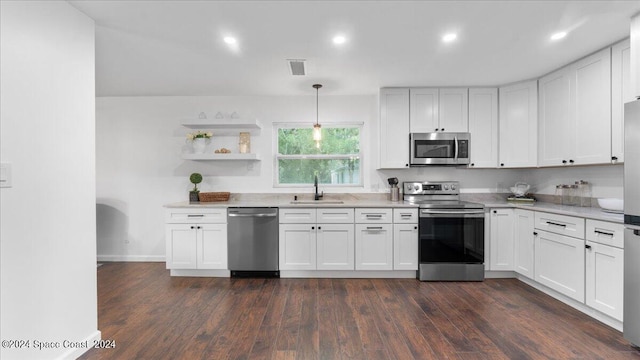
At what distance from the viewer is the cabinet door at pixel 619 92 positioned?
8.25ft

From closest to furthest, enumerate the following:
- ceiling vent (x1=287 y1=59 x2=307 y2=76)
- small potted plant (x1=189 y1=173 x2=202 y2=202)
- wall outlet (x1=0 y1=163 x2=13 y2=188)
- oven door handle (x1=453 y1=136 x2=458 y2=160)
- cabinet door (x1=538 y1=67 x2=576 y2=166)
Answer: wall outlet (x1=0 y1=163 x2=13 y2=188), ceiling vent (x1=287 y1=59 x2=307 y2=76), cabinet door (x1=538 y1=67 x2=576 y2=166), oven door handle (x1=453 y1=136 x2=458 y2=160), small potted plant (x1=189 y1=173 x2=202 y2=202)

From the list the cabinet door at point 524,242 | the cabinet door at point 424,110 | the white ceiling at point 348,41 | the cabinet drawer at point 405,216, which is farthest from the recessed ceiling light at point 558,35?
the cabinet drawer at point 405,216

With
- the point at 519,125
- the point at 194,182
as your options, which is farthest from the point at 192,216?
the point at 519,125

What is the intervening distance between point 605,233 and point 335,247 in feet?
8.14

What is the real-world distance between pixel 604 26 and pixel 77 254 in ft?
14.3

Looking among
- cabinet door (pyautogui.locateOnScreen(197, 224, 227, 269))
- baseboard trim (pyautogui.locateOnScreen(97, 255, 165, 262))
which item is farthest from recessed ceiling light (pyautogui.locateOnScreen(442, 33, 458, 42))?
baseboard trim (pyautogui.locateOnScreen(97, 255, 165, 262))

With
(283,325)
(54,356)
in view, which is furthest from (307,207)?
(54,356)

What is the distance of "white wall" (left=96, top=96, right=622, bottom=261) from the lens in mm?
4266

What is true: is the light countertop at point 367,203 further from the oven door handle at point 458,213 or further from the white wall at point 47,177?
the white wall at point 47,177

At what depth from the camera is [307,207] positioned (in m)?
3.58

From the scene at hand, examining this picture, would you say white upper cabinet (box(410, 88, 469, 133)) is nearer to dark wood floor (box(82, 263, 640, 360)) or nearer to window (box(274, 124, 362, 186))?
window (box(274, 124, 362, 186))

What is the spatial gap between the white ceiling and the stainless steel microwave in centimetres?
67

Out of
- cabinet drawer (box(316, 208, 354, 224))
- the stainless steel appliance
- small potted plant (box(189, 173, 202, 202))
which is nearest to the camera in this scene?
the stainless steel appliance

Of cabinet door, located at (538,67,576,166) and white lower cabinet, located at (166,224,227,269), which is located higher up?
cabinet door, located at (538,67,576,166)
